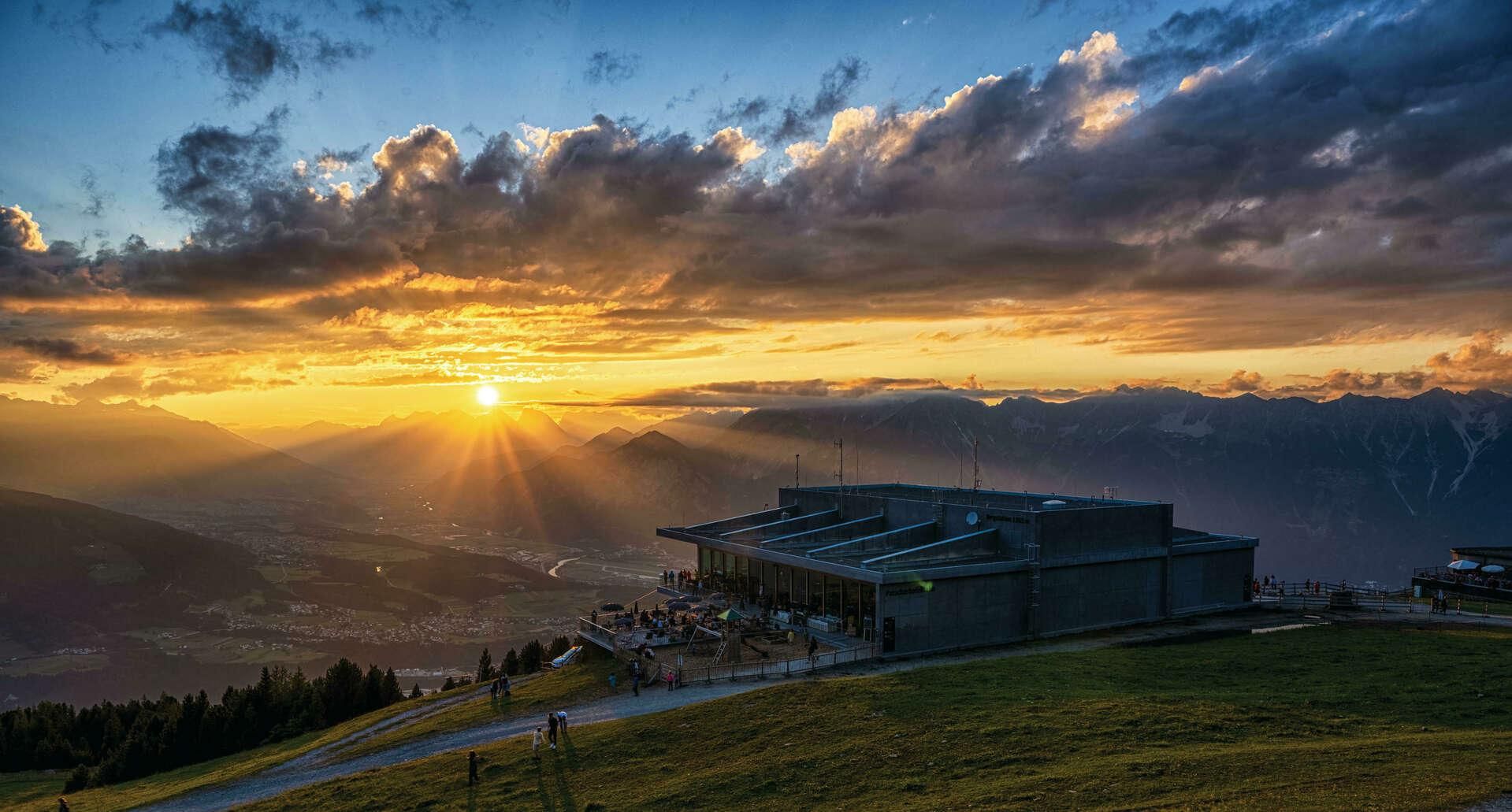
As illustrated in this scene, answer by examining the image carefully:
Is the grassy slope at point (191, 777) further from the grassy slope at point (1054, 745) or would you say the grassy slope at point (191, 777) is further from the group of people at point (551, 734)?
the group of people at point (551, 734)

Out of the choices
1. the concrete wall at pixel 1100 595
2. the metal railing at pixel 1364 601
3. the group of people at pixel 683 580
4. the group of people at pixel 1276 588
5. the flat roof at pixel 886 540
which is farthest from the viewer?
the group of people at pixel 683 580

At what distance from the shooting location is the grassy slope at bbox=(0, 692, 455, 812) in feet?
161

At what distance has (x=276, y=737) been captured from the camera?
207ft

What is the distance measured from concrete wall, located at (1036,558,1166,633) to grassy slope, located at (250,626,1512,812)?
35.2 feet

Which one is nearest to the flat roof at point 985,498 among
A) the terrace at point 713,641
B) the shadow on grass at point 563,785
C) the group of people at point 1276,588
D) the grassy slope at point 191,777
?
the group of people at point 1276,588

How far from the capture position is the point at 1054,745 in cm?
2930

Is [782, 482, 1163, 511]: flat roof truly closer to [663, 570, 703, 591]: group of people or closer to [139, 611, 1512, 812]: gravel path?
[663, 570, 703, 591]: group of people

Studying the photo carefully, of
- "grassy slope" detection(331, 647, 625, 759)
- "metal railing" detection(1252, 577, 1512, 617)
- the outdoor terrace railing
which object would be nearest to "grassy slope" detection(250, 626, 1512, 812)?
the outdoor terrace railing

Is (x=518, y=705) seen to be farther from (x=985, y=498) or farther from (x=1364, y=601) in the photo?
(x=1364, y=601)

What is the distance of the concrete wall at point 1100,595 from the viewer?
57.1 metres

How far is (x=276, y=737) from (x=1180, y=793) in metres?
64.5

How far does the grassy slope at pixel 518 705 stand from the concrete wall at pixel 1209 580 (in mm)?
43641

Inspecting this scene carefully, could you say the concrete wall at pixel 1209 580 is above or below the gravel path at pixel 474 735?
above

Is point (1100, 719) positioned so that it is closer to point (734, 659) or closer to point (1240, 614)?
point (734, 659)
